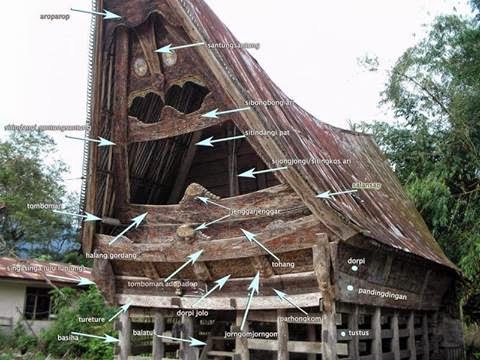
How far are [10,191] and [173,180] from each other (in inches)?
754

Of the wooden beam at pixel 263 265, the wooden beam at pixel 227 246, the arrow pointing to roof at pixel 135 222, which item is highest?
the arrow pointing to roof at pixel 135 222

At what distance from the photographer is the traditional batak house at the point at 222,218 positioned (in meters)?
6.78

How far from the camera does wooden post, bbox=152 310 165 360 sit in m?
8.42

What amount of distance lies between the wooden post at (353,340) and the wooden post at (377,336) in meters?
0.79

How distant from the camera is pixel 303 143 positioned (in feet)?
25.3

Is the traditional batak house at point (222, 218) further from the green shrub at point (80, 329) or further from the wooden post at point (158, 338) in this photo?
the green shrub at point (80, 329)

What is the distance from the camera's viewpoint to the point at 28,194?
26.4 metres

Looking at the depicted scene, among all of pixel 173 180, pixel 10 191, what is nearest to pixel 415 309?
pixel 173 180

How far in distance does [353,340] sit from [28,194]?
75.8ft

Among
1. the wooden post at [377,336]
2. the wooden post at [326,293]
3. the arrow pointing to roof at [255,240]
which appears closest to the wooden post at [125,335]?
the arrow pointing to roof at [255,240]

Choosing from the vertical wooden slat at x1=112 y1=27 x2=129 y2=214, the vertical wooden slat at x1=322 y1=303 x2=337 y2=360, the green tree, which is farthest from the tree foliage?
the green tree

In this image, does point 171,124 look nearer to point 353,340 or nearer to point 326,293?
point 326,293

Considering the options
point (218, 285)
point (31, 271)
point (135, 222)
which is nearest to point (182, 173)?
point (135, 222)

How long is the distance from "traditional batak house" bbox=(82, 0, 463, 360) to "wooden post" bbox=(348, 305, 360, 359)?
0.7 inches
